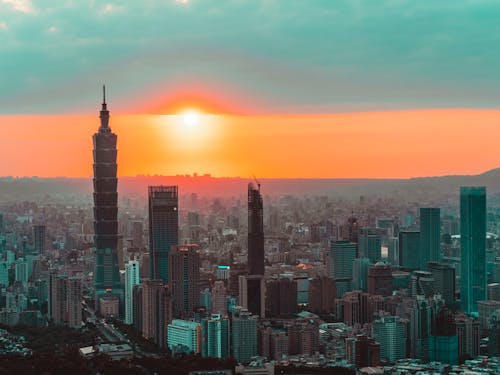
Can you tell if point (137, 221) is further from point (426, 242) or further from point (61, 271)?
point (426, 242)

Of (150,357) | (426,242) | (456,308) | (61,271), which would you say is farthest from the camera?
(426,242)

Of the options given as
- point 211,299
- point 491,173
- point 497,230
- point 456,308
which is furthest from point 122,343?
point 497,230

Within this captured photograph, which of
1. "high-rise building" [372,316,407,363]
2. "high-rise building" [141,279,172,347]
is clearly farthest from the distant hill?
"high-rise building" [372,316,407,363]

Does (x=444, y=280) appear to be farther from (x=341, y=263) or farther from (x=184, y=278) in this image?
(x=184, y=278)

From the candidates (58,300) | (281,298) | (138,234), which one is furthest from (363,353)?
(138,234)

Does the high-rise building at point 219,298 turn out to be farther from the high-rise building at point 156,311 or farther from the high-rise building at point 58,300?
the high-rise building at point 58,300

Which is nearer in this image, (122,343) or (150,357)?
(150,357)

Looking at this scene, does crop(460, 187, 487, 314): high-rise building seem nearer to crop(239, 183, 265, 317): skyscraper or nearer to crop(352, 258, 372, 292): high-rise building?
crop(352, 258, 372, 292): high-rise building

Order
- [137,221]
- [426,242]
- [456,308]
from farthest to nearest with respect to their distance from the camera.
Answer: [137,221]
[426,242]
[456,308]
